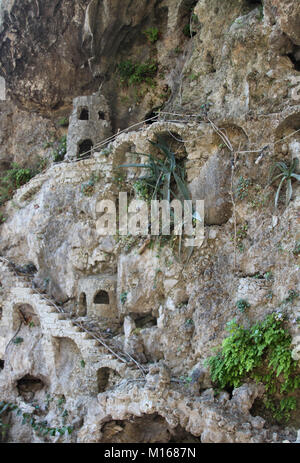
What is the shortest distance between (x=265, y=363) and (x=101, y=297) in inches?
264

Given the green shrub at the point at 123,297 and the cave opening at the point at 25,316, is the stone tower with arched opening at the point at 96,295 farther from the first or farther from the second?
the cave opening at the point at 25,316

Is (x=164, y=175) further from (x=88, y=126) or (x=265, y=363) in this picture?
(x=265, y=363)

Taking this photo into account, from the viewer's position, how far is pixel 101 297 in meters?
13.5

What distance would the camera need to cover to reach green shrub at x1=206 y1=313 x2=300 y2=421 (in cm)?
776

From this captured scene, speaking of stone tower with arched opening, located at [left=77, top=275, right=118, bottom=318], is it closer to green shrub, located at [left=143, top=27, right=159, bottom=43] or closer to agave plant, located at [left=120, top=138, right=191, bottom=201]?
agave plant, located at [left=120, top=138, right=191, bottom=201]

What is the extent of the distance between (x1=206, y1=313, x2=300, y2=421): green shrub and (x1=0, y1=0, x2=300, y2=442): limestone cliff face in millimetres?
281

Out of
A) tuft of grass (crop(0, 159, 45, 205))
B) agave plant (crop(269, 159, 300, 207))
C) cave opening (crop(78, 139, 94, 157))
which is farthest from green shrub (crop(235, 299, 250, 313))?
tuft of grass (crop(0, 159, 45, 205))

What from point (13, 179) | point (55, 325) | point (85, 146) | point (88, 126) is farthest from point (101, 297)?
point (13, 179)

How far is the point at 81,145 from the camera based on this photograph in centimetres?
1681

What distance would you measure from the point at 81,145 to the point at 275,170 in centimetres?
931

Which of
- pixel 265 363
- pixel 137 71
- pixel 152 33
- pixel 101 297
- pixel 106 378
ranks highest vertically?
pixel 152 33

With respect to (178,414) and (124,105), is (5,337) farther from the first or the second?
(124,105)
